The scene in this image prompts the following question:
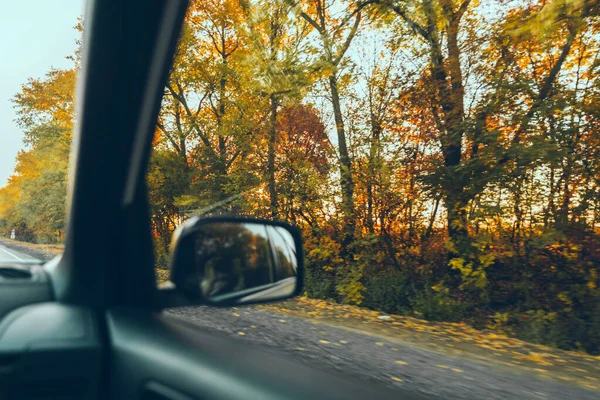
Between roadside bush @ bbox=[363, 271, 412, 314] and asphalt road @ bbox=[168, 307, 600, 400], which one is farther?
roadside bush @ bbox=[363, 271, 412, 314]

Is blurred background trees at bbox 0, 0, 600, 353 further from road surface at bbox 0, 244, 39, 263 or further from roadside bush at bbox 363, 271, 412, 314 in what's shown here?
road surface at bbox 0, 244, 39, 263

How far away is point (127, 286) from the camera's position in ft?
6.60

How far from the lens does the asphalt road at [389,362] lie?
15.4 ft

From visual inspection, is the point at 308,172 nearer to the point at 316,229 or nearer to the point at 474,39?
the point at 316,229

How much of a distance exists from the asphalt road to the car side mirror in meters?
2.31

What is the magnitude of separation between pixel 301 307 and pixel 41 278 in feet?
29.8

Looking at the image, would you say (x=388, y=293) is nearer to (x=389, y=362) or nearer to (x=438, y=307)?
(x=438, y=307)

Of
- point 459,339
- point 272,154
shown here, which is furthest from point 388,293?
point 272,154

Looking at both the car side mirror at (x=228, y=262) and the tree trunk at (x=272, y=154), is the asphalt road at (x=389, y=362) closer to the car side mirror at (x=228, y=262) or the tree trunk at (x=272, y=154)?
the car side mirror at (x=228, y=262)

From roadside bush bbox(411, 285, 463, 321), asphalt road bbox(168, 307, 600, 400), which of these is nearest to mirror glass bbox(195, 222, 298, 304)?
asphalt road bbox(168, 307, 600, 400)

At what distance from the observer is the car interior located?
1.66 m

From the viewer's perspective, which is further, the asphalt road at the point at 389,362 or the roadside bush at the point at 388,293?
the roadside bush at the point at 388,293

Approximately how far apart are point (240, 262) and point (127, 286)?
56 centimetres

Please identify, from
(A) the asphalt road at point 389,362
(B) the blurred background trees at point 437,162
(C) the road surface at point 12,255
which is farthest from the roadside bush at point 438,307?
(C) the road surface at point 12,255
